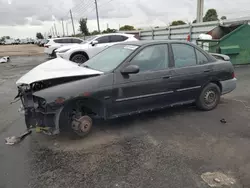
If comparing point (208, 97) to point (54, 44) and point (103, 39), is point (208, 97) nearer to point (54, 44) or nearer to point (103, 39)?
point (103, 39)

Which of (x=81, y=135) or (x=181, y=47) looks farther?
(x=181, y=47)

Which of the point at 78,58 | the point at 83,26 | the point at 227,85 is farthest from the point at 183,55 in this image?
the point at 83,26

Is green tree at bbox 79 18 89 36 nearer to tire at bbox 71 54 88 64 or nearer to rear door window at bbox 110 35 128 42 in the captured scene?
rear door window at bbox 110 35 128 42

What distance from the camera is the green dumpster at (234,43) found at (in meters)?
9.31

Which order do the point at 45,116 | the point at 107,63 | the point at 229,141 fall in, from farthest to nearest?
the point at 107,63, the point at 229,141, the point at 45,116

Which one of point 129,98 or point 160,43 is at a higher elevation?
point 160,43

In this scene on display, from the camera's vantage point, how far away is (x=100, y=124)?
4.57 meters

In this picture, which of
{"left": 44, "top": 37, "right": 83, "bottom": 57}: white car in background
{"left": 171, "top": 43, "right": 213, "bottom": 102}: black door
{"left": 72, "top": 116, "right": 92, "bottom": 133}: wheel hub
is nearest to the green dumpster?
{"left": 171, "top": 43, "right": 213, "bottom": 102}: black door

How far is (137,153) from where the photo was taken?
11.4 ft

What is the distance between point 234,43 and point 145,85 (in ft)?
22.5

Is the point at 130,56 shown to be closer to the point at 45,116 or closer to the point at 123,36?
the point at 45,116

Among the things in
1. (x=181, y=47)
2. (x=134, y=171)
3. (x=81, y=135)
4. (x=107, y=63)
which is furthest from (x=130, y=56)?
(x=134, y=171)

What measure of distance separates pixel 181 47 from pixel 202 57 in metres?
0.56

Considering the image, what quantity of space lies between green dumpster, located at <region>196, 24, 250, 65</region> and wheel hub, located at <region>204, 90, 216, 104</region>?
4.74 m
